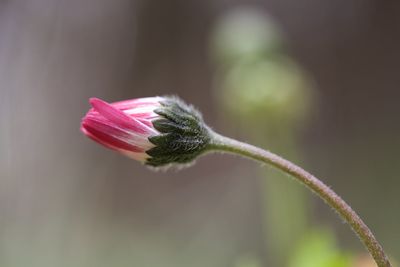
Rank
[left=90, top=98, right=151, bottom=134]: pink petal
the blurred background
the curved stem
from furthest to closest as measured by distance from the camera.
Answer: the blurred background, [left=90, top=98, right=151, bottom=134]: pink petal, the curved stem

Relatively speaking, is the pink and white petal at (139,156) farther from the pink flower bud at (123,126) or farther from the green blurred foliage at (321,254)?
the green blurred foliage at (321,254)

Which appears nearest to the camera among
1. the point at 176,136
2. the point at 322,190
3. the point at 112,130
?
the point at 322,190

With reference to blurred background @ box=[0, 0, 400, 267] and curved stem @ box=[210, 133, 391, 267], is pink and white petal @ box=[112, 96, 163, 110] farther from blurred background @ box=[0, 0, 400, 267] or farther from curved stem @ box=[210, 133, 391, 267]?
blurred background @ box=[0, 0, 400, 267]

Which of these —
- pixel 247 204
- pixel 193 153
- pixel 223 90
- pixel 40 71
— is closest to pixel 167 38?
pixel 40 71

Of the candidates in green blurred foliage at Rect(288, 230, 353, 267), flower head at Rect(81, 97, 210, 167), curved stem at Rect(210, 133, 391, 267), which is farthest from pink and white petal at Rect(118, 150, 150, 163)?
green blurred foliage at Rect(288, 230, 353, 267)

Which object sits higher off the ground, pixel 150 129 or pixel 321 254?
pixel 150 129

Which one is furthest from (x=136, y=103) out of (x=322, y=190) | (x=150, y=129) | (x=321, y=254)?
(x=321, y=254)

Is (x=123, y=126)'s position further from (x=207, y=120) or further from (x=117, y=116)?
(x=207, y=120)

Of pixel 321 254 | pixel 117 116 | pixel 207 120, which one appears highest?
pixel 207 120
